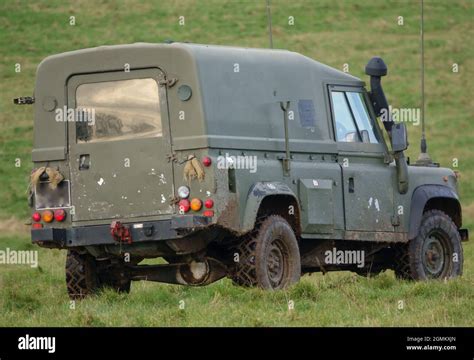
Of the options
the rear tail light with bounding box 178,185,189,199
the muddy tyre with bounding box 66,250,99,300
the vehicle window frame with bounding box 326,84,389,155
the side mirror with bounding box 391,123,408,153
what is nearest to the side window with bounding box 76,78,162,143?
the rear tail light with bounding box 178,185,189,199

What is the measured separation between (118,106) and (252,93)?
136 centimetres

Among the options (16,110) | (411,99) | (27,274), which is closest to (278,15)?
(411,99)

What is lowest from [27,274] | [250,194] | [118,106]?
[27,274]

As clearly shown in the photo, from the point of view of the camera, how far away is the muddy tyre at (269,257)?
13.4 metres

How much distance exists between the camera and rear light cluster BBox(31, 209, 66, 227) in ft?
45.2

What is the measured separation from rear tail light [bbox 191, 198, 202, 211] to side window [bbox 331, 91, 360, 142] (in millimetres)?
2444

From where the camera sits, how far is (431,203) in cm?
→ 1641

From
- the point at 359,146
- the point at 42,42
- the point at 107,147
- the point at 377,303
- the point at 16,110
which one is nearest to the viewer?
the point at 377,303

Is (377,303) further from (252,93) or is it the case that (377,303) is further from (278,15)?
(278,15)

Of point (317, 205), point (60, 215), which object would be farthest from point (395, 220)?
point (60, 215)

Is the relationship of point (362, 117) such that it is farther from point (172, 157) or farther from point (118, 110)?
point (118, 110)

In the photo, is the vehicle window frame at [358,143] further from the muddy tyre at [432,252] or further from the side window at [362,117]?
the muddy tyre at [432,252]

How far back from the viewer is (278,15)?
4428cm

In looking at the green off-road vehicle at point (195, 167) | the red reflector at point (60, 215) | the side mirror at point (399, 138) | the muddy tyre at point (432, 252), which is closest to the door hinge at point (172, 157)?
the green off-road vehicle at point (195, 167)
